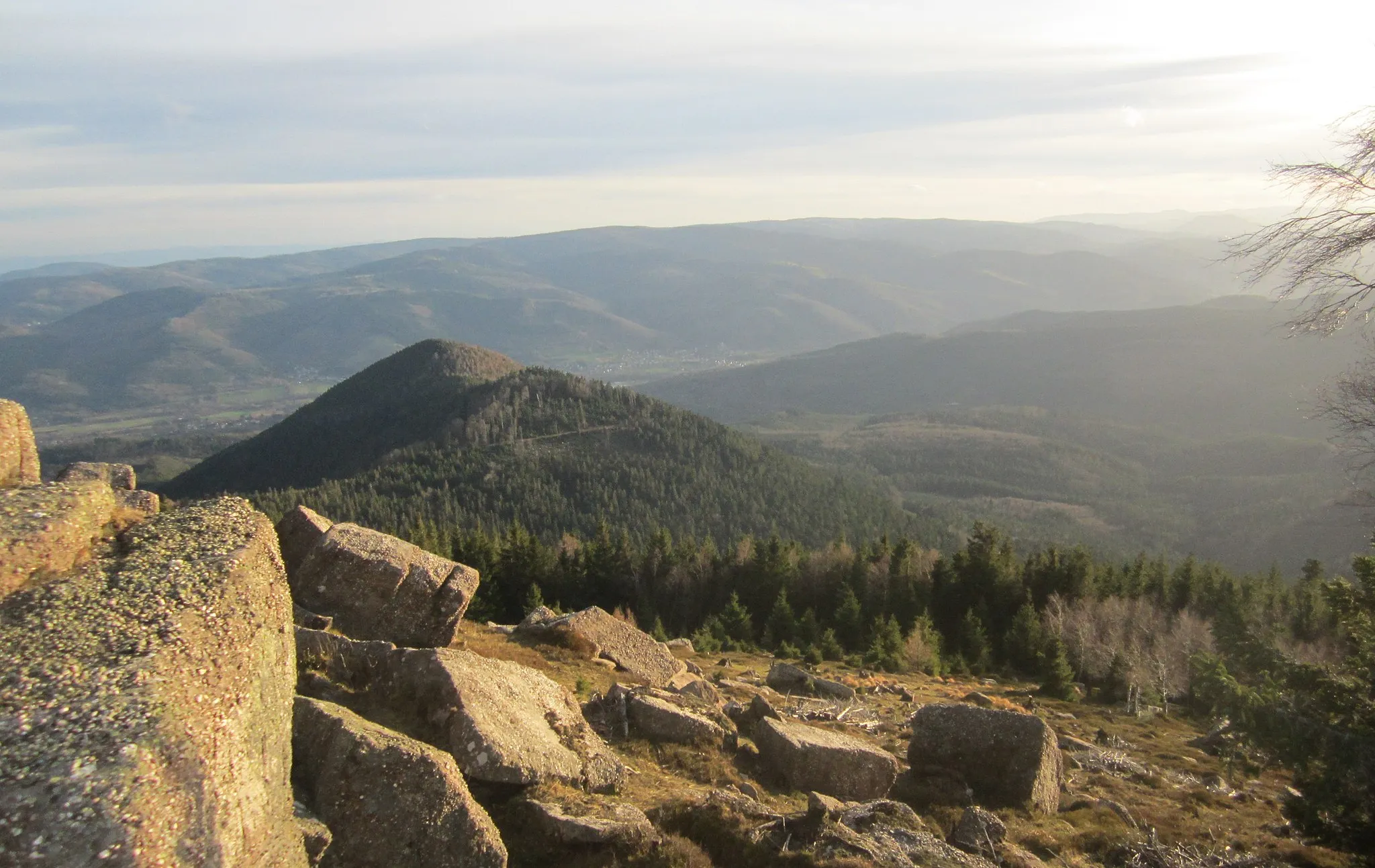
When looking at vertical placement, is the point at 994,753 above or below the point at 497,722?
below

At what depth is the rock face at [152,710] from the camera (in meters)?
5.18

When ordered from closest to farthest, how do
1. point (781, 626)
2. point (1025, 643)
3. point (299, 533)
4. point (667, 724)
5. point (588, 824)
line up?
point (588, 824) < point (667, 724) < point (299, 533) < point (1025, 643) < point (781, 626)

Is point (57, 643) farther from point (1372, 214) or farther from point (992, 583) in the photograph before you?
point (992, 583)

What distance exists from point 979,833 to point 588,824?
6.59 meters

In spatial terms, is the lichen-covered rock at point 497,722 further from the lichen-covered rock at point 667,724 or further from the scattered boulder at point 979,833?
the scattered boulder at point 979,833

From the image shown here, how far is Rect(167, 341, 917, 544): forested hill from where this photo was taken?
118 m

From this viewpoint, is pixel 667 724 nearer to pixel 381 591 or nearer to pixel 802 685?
pixel 381 591

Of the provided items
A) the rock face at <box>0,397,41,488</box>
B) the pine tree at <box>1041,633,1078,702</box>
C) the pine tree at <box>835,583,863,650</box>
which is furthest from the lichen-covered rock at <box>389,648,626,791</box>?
the pine tree at <box>835,583,863,650</box>

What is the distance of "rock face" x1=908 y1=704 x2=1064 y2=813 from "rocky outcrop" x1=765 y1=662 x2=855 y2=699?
767cm

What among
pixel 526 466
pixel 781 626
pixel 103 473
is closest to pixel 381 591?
pixel 103 473

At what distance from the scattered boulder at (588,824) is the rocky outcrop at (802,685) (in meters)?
14.5

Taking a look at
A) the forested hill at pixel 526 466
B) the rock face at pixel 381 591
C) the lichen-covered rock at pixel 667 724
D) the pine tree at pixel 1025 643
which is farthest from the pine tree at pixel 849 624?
the forested hill at pixel 526 466

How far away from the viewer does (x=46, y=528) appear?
6.88 metres

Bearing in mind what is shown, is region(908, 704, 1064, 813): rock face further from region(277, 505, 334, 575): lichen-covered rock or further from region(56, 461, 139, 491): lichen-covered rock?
region(56, 461, 139, 491): lichen-covered rock
